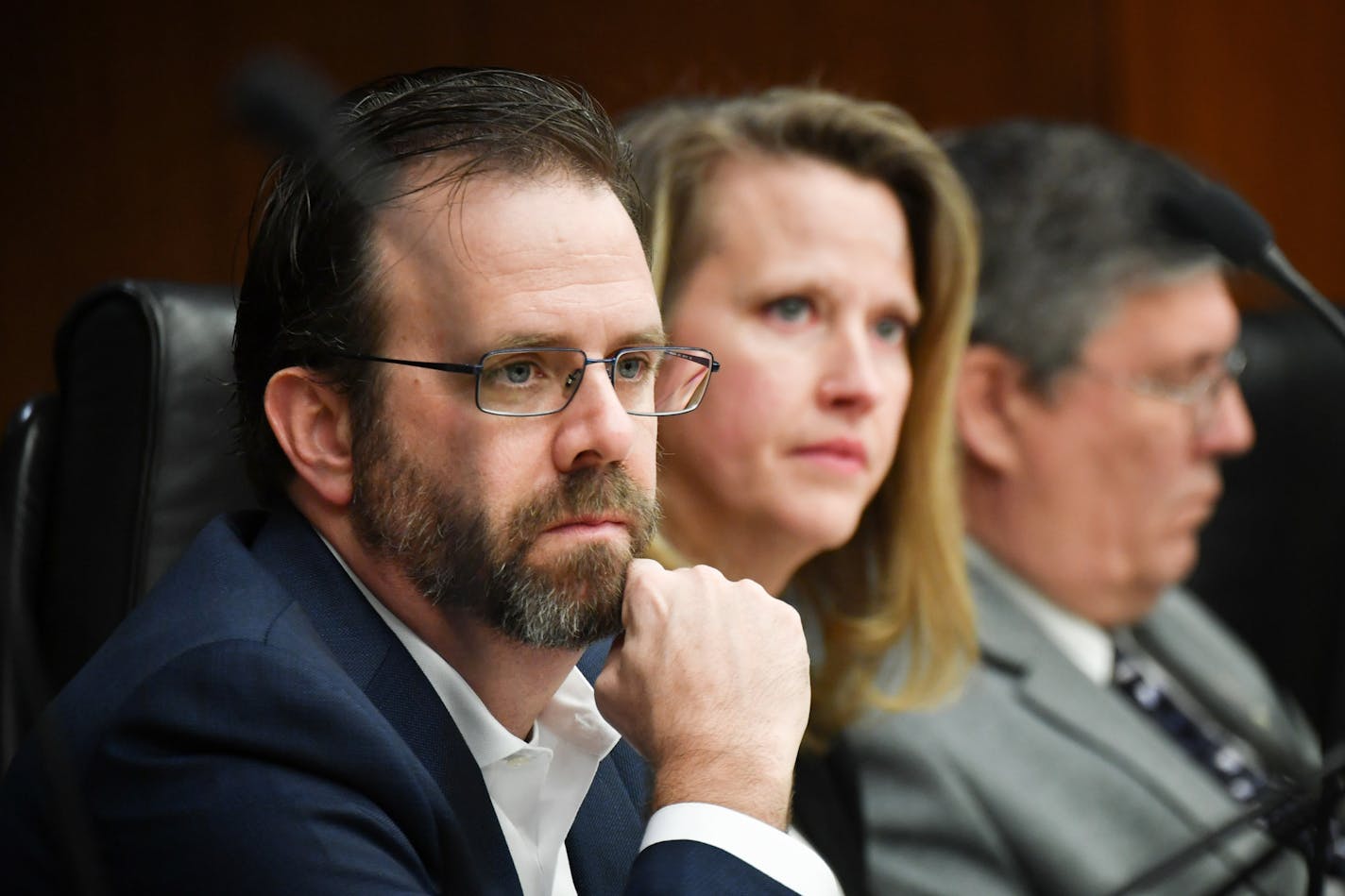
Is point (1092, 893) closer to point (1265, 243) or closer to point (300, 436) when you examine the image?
point (1265, 243)

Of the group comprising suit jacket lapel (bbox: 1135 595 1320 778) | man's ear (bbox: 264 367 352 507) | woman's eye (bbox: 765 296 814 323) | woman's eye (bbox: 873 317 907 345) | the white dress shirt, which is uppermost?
man's ear (bbox: 264 367 352 507)

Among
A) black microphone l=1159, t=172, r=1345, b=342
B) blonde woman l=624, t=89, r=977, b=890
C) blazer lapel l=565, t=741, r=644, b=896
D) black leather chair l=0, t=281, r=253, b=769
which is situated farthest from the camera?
blonde woman l=624, t=89, r=977, b=890

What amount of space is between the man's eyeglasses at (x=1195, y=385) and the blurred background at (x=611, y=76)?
0.54m

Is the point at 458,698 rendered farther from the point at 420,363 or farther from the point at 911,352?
the point at 911,352

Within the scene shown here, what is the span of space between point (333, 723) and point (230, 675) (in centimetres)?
7

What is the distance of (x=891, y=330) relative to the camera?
1667 mm

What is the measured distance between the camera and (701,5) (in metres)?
2.38

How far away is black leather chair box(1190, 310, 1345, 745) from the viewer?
7.91 feet

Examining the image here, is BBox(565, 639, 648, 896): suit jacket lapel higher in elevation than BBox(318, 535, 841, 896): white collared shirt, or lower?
lower

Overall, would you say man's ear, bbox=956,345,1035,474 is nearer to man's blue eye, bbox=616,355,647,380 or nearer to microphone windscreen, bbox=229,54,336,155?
man's blue eye, bbox=616,355,647,380

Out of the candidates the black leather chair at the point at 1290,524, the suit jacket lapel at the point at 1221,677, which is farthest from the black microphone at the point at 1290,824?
the black leather chair at the point at 1290,524

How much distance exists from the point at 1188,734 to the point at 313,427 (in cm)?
137

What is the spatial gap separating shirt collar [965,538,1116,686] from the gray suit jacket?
59mm

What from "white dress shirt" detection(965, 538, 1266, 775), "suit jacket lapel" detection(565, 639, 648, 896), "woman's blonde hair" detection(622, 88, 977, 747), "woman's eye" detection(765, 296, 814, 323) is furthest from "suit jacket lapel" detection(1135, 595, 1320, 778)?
"suit jacket lapel" detection(565, 639, 648, 896)
